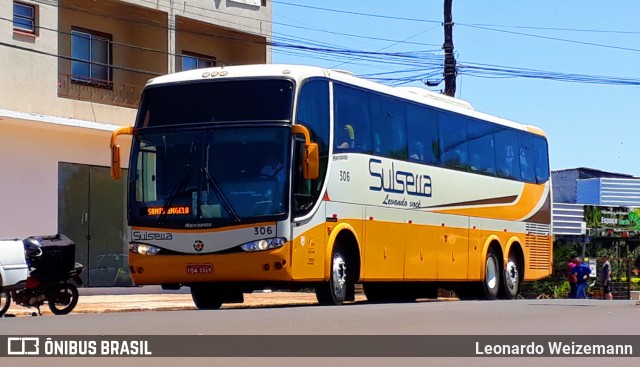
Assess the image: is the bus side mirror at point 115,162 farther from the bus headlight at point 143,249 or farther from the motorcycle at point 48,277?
the motorcycle at point 48,277

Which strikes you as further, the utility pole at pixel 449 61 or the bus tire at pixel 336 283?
the utility pole at pixel 449 61

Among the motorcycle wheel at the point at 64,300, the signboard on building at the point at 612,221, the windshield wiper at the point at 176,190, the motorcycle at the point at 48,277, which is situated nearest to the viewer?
the windshield wiper at the point at 176,190

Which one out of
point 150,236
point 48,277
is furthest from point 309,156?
point 48,277

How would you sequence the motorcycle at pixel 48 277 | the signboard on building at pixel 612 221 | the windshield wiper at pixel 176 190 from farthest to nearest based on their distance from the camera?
the signboard on building at pixel 612 221 < the motorcycle at pixel 48 277 < the windshield wiper at pixel 176 190

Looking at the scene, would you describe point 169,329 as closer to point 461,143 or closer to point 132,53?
point 461,143

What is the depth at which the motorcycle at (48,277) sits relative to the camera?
2012 centimetres

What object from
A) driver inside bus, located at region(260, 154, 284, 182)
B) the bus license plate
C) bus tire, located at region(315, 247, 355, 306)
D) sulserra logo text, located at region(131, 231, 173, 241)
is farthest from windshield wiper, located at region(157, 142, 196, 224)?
bus tire, located at region(315, 247, 355, 306)

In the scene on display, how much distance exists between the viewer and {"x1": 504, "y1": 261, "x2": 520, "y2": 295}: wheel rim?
2802cm

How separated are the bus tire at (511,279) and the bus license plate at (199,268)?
1025 cm

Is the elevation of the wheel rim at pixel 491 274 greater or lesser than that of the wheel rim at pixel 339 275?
lesser

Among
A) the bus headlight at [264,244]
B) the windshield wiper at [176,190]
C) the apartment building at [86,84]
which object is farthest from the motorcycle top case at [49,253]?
the apartment building at [86,84]

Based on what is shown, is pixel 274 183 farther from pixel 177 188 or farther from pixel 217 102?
pixel 217 102

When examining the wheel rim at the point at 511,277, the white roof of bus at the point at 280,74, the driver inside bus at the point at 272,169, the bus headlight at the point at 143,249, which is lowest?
the wheel rim at the point at 511,277

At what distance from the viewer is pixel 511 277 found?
28.3 meters
